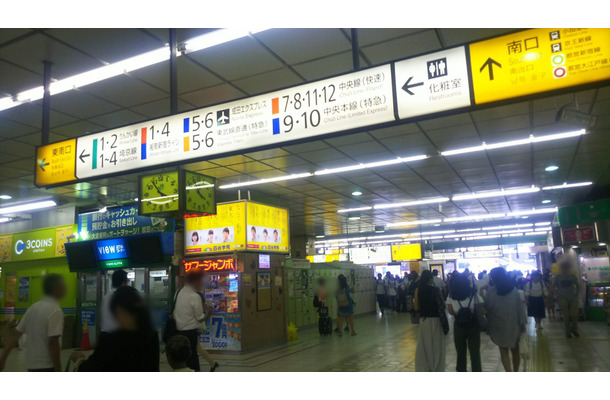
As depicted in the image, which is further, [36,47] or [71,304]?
[71,304]

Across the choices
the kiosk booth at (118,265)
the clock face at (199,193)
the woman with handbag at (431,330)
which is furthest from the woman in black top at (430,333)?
the kiosk booth at (118,265)

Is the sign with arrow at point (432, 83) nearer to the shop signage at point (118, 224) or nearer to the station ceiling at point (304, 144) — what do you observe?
the station ceiling at point (304, 144)

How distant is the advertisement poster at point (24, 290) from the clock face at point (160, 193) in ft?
27.8

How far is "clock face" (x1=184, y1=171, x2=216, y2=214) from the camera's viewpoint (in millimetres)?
5598

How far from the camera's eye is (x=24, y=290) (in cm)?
1191

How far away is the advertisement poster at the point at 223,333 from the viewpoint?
856 cm

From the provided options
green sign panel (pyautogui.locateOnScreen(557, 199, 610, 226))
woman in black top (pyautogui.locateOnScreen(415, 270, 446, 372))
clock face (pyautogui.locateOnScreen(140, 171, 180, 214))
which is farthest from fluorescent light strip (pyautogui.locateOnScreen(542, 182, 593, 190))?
clock face (pyautogui.locateOnScreen(140, 171, 180, 214))

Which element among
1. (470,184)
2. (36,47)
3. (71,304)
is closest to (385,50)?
(36,47)

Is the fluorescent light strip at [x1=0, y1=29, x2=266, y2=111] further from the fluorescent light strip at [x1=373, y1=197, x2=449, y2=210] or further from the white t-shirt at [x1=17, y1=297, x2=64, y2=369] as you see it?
the fluorescent light strip at [x1=373, y1=197, x2=449, y2=210]

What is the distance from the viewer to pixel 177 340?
3.13 metres

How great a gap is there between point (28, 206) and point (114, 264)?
3.59m

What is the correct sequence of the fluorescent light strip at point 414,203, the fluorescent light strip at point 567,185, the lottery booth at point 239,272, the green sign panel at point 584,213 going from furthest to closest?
1. the fluorescent light strip at point 414,203
2. the green sign panel at point 584,213
3. the fluorescent light strip at point 567,185
4. the lottery booth at point 239,272

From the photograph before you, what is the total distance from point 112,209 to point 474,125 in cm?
791

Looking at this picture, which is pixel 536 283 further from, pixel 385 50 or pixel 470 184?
pixel 385 50
